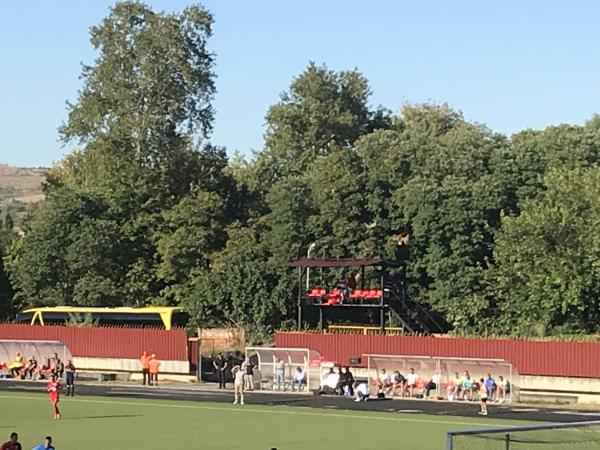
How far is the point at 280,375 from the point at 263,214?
33.7 meters

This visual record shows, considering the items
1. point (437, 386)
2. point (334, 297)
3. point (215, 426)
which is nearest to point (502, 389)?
point (437, 386)

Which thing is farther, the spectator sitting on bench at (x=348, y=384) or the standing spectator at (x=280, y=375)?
the standing spectator at (x=280, y=375)

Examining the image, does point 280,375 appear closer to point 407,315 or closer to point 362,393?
point 362,393

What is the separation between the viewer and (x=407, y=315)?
72875 millimetres

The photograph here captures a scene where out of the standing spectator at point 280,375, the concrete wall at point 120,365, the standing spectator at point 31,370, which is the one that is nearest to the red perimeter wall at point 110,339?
the concrete wall at point 120,365

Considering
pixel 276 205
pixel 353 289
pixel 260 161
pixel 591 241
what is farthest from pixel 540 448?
pixel 260 161

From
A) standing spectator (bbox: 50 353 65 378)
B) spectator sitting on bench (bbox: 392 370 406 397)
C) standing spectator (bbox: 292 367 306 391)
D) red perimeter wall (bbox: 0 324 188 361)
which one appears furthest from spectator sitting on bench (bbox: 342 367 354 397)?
standing spectator (bbox: 50 353 65 378)

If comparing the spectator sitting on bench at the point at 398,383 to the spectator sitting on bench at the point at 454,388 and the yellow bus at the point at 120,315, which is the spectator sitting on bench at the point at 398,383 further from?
the yellow bus at the point at 120,315

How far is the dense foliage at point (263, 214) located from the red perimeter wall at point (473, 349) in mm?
8765

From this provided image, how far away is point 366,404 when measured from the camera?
52.4 meters

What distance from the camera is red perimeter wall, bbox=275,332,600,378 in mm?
54094

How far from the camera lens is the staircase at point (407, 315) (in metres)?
71.1

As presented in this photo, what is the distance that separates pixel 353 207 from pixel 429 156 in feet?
20.4

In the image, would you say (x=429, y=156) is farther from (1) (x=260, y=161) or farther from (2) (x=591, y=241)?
(1) (x=260, y=161)
